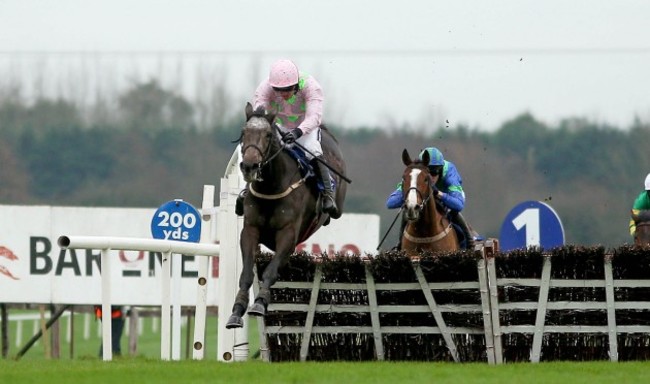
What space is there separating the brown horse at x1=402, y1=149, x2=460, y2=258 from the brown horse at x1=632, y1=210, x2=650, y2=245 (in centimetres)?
190

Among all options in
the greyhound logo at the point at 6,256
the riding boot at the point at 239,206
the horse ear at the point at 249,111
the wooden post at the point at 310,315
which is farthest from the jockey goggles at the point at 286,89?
the greyhound logo at the point at 6,256

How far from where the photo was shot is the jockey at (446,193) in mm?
14039

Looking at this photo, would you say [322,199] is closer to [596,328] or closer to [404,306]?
[404,306]

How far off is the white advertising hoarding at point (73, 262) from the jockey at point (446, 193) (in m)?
6.32

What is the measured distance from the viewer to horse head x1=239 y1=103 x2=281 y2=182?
36.2 feet

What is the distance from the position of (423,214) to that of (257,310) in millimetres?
2997

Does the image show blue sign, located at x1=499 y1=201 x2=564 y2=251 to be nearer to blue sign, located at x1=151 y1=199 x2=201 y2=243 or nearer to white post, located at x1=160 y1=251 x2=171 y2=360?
blue sign, located at x1=151 y1=199 x2=201 y2=243

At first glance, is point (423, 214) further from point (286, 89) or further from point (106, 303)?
point (106, 303)

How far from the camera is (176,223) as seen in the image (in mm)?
14180

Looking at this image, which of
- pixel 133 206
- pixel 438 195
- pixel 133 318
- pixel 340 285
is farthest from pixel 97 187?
pixel 340 285

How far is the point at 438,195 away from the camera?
45.4 ft

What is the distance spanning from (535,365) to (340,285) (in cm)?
177

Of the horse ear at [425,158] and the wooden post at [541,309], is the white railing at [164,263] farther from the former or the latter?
the wooden post at [541,309]

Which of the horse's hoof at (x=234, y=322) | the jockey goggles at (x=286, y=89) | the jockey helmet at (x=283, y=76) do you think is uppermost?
the jockey helmet at (x=283, y=76)
